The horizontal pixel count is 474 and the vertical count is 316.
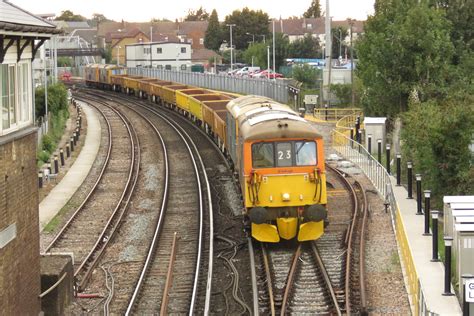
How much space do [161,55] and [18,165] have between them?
92146mm

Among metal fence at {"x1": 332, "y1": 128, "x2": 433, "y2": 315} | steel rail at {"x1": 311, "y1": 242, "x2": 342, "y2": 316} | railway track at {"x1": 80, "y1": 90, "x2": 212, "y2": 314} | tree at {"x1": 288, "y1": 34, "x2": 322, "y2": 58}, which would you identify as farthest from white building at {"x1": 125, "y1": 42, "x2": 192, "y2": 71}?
steel rail at {"x1": 311, "y1": 242, "x2": 342, "y2": 316}

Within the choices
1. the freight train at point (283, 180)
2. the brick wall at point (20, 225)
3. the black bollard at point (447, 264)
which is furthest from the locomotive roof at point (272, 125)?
the brick wall at point (20, 225)

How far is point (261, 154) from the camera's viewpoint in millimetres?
17203

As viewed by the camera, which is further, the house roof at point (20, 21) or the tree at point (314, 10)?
the tree at point (314, 10)

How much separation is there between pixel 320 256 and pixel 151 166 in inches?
568

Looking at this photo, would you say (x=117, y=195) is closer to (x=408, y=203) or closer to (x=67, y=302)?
(x=408, y=203)

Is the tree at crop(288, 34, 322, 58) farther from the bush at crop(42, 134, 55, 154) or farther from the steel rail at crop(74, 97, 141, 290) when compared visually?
the steel rail at crop(74, 97, 141, 290)

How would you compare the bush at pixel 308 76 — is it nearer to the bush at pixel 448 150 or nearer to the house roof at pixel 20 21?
the bush at pixel 448 150

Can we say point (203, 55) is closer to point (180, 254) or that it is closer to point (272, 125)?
point (272, 125)

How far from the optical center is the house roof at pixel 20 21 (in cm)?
1044

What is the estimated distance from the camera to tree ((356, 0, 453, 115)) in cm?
3484

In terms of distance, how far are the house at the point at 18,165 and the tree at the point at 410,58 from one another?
80.3 feet

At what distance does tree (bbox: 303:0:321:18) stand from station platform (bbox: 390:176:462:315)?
142m

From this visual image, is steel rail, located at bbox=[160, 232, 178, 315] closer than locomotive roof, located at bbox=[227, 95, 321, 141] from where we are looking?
Yes
